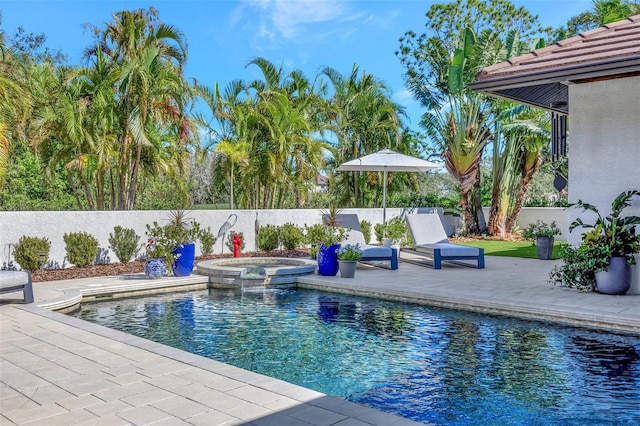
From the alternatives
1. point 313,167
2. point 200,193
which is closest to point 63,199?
point 200,193

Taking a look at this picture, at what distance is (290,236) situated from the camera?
1430 centimetres

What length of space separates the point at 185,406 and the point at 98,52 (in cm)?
1144

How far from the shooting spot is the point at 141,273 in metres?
10.7

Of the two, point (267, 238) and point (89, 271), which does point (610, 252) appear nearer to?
point (267, 238)

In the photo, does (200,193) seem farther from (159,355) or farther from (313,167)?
(159,355)

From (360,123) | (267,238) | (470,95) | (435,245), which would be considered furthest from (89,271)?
(470,95)

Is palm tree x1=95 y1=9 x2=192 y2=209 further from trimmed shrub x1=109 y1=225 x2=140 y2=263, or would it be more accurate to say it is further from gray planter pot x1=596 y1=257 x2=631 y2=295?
gray planter pot x1=596 y1=257 x2=631 y2=295

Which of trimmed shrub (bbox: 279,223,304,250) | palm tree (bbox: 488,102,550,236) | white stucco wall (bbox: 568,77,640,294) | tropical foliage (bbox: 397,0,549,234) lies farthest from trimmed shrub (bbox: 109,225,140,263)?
palm tree (bbox: 488,102,550,236)

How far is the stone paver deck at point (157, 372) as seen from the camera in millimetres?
3467

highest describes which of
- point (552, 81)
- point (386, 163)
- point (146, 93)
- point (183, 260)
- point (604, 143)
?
point (146, 93)

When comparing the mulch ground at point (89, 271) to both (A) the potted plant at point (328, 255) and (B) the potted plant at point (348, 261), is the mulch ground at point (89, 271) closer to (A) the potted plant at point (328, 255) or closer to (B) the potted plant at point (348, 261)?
(A) the potted plant at point (328, 255)

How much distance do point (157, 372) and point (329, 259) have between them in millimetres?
6006

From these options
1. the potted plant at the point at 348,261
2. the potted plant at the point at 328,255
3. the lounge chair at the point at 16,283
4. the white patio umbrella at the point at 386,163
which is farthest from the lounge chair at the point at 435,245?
the lounge chair at the point at 16,283

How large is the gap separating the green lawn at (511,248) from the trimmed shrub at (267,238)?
5.83 metres
